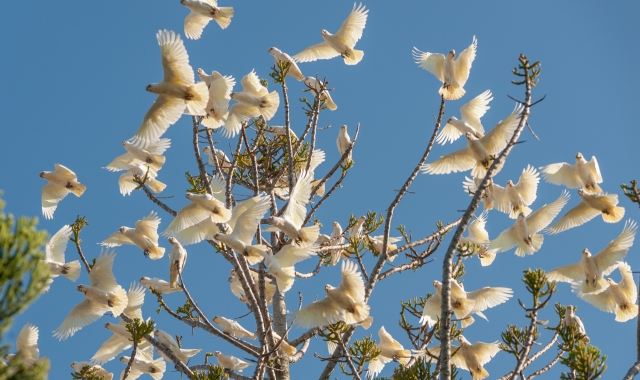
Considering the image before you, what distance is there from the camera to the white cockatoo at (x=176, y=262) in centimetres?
700

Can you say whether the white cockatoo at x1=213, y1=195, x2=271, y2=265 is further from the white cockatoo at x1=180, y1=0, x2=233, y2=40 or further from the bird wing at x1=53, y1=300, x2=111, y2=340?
the white cockatoo at x1=180, y1=0, x2=233, y2=40

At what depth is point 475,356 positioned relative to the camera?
7.05 metres

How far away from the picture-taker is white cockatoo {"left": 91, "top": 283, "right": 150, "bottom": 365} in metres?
7.89

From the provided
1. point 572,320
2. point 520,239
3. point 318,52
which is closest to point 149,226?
point 318,52

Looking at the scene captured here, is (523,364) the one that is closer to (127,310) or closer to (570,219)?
(570,219)

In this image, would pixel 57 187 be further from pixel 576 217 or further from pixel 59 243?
pixel 576 217

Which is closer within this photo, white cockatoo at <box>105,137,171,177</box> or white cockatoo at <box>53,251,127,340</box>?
white cockatoo at <box>53,251,127,340</box>

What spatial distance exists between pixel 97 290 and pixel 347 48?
504 centimetres

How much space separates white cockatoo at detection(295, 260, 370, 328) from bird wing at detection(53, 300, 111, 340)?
2.58 metres

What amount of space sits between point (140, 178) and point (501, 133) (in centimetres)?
445

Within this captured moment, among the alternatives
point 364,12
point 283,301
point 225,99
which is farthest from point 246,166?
point 364,12

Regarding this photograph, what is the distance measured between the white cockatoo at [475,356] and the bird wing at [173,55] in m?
3.85

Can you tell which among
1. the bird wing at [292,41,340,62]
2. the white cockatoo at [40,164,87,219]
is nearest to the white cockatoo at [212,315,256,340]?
the white cockatoo at [40,164,87,219]

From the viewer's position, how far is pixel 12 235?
3.25 meters
